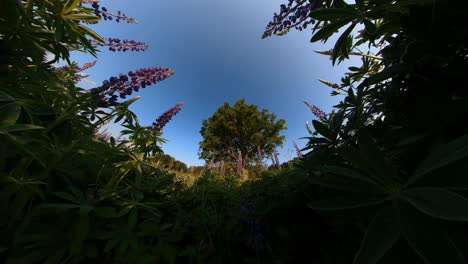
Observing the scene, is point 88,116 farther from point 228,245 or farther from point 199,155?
point 199,155

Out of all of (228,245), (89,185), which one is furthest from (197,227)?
(89,185)

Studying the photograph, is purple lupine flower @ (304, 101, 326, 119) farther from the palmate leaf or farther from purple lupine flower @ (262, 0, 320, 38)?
the palmate leaf

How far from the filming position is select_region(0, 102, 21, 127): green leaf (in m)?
0.80

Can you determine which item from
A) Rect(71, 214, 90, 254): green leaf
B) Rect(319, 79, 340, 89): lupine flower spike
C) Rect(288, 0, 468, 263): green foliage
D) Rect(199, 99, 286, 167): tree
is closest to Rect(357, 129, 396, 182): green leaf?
Rect(288, 0, 468, 263): green foliage

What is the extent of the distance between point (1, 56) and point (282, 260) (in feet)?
6.17

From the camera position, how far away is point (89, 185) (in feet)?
3.38

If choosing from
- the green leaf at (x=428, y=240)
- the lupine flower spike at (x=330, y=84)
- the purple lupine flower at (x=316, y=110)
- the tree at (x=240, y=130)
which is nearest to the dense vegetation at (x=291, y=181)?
the green leaf at (x=428, y=240)

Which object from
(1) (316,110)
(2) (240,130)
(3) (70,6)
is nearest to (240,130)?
A: (2) (240,130)

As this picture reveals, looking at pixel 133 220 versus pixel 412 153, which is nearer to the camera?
pixel 412 153

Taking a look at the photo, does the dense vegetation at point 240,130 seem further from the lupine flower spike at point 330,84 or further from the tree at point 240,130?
the lupine flower spike at point 330,84

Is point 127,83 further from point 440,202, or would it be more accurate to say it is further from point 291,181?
point 440,202

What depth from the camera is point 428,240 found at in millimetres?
348

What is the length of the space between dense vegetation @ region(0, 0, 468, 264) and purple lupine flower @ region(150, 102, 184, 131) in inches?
16.2

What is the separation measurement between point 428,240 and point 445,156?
0.57ft
